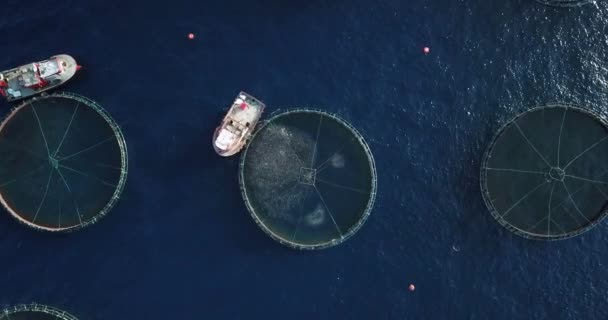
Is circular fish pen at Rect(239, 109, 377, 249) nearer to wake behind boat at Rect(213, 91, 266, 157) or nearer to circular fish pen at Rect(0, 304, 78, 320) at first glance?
wake behind boat at Rect(213, 91, 266, 157)

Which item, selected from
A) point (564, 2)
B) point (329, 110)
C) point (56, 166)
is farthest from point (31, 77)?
point (564, 2)

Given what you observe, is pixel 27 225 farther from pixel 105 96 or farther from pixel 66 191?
pixel 105 96

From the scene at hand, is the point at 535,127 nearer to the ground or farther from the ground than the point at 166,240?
farther from the ground

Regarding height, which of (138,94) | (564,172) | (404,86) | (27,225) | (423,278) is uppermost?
(564,172)

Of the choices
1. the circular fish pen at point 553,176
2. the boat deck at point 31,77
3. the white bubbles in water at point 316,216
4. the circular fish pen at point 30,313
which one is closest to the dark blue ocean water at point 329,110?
the circular fish pen at point 30,313

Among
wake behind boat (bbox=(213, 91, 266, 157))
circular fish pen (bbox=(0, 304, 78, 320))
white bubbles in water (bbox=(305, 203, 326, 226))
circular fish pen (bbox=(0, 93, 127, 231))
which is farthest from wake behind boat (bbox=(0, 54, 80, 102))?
white bubbles in water (bbox=(305, 203, 326, 226))

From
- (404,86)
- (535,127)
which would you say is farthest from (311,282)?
(535,127)

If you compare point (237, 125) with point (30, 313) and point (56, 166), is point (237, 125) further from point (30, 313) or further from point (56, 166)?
point (30, 313)
